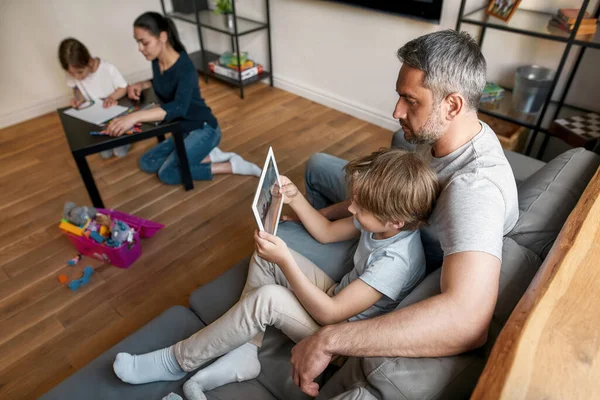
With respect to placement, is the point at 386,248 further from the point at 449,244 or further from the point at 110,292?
the point at 110,292

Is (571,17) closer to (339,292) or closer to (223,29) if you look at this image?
(339,292)

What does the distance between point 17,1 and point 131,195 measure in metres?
1.77

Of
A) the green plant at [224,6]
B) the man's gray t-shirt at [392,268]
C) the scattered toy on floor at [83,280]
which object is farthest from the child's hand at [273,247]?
the green plant at [224,6]

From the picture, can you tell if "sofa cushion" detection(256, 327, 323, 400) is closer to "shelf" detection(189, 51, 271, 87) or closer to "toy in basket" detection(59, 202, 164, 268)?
"toy in basket" detection(59, 202, 164, 268)

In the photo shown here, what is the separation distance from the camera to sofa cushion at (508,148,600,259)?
1.12 m

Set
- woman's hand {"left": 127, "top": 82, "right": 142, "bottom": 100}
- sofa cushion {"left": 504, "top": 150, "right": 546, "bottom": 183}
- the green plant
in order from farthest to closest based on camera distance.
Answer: the green plant < woman's hand {"left": 127, "top": 82, "right": 142, "bottom": 100} < sofa cushion {"left": 504, "top": 150, "right": 546, "bottom": 183}

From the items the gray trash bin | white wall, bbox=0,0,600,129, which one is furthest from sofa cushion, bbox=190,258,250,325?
white wall, bbox=0,0,600,129

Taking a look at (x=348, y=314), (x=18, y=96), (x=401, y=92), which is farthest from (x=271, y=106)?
(x=348, y=314)

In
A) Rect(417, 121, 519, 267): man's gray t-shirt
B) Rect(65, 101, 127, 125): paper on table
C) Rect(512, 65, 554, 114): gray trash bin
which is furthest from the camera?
Rect(512, 65, 554, 114): gray trash bin

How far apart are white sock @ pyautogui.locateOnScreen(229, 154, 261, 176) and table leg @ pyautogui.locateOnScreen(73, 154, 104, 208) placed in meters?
0.78

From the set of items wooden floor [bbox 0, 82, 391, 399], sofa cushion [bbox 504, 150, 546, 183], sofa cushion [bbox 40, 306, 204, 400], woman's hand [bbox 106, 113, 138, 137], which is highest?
sofa cushion [bbox 504, 150, 546, 183]

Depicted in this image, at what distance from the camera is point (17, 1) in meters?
2.89

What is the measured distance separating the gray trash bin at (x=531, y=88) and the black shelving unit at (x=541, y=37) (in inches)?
1.7

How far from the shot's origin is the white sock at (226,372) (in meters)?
1.14
